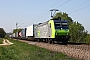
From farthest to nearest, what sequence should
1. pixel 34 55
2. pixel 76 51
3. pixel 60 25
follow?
pixel 60 25 < pixel 76 51 < pixel 34 55

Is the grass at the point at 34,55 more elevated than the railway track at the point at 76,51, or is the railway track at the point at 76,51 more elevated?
the railway track at the point at 76,51

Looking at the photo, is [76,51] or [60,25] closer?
[76,51]

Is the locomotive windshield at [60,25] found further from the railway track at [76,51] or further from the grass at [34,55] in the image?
the grass at [34,55]

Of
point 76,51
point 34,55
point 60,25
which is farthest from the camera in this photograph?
point 60,25

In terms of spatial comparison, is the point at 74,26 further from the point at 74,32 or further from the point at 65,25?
the point at 65,25

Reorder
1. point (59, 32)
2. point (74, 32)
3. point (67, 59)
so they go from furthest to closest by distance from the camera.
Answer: point (74, 32)
point (59, 32)
point (67, 59)

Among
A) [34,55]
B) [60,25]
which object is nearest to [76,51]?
[34,55]

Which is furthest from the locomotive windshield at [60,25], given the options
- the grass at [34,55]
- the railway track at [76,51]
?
the grass at [34,55]

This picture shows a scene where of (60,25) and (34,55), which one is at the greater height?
(60,25)

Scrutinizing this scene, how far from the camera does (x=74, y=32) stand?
70188 mm

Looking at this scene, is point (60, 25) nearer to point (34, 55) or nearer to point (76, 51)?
point (76, 51)

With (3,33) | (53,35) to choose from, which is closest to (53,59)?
(53,35)

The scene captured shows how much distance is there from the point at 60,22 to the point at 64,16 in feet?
213

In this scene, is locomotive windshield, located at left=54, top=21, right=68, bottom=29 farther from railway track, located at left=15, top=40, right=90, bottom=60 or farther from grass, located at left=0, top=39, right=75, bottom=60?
grass, located at left=0, top=39, right=75, bottom=60
